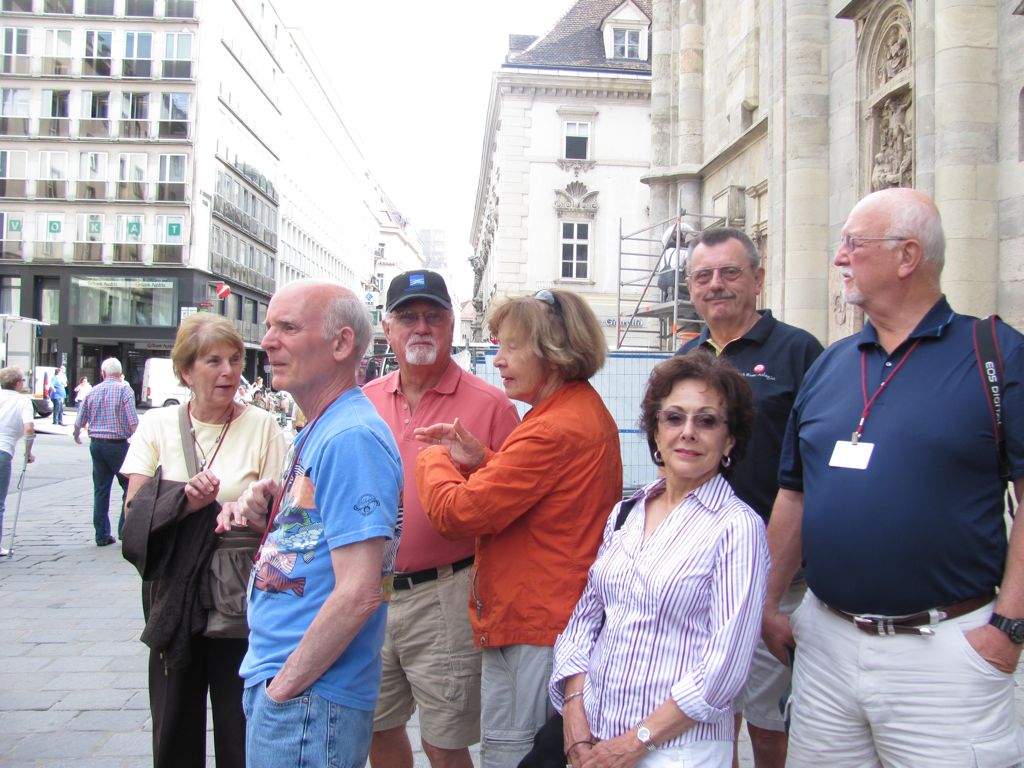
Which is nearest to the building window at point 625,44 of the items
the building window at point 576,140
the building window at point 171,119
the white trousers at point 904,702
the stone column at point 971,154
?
the building window at point 576,140

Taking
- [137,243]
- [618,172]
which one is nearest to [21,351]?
[137,243]

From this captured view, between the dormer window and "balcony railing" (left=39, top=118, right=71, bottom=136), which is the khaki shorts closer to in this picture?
the dormer window

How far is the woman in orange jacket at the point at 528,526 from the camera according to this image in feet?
8.76

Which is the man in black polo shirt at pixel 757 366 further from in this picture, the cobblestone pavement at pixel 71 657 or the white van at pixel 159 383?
the white van at pixel 159 383

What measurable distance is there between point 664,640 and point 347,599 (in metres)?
0.86

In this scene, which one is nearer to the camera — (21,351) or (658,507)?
(658,507)

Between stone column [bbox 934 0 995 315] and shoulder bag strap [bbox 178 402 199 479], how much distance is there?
273 inches

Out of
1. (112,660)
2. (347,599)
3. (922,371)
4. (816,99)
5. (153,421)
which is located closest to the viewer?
(347,599)

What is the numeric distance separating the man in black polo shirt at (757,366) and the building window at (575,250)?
30.5 metres

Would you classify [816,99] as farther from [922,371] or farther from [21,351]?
[21,351]

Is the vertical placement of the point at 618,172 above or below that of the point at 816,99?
above

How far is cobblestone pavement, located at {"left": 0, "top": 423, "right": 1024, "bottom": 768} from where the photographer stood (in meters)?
4.27

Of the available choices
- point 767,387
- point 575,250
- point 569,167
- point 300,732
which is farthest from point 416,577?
point 569,167

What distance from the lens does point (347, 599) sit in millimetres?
2182
